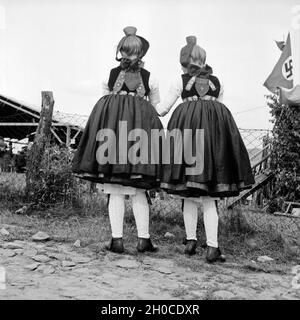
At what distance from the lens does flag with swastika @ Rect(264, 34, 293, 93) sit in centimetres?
684

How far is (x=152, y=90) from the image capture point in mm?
3439

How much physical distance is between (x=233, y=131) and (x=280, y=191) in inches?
201

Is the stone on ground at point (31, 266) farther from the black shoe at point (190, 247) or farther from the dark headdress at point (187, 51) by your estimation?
the dark headdress at point (187, 51)

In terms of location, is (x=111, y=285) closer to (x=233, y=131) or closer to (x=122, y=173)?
(x=122, y=173)

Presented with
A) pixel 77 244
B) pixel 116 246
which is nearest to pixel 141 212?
pixel 116 246

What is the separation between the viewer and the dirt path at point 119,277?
2.32m

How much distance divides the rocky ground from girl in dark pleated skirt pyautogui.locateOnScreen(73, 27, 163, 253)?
12.4 inches

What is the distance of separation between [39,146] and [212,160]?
247cm

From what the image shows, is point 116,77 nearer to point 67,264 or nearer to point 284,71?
point 67,264

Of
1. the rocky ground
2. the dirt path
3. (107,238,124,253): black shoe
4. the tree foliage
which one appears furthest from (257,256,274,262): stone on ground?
the tree foliage

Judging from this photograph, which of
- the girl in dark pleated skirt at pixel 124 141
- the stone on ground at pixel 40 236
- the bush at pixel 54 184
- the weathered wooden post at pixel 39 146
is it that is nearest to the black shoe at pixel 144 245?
the girl in dark pleated skirt at pixel 124 141

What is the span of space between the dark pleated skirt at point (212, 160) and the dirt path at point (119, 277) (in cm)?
57

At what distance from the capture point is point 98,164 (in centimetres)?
315
